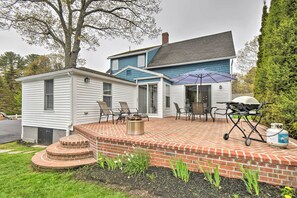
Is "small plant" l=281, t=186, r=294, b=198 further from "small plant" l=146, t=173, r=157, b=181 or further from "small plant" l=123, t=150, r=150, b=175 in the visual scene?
"small plant" l=123, t=150, r=150, b=175

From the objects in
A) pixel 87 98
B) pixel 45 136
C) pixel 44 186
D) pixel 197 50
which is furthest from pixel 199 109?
pixel 45 136

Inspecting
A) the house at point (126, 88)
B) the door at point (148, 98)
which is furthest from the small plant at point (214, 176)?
the door at point (148, 98)

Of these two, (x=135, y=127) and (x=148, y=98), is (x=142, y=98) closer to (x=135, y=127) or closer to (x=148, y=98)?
(x=148, y=98)

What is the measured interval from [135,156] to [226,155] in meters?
1.63

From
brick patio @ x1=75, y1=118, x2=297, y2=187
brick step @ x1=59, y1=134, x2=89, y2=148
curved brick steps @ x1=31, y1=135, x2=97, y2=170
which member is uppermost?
brick patio @ x1=75, y1=118, x2=297, y2=187

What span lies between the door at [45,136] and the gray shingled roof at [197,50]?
26.1 feet

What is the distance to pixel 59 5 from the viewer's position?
409 inches

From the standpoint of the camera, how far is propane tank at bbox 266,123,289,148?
2557mm

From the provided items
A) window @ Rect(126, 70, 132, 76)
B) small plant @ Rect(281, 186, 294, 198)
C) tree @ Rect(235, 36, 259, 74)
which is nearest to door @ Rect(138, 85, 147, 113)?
window @ Rect(126, 70, 132, 76)

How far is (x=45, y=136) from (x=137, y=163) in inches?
237

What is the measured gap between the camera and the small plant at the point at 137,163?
9.12 ft

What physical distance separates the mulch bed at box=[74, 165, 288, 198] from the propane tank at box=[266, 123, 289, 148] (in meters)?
0.86

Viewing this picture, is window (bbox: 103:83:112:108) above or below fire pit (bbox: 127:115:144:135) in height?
above

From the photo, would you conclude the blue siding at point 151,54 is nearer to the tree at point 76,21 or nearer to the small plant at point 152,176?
the tree at point 76,21
